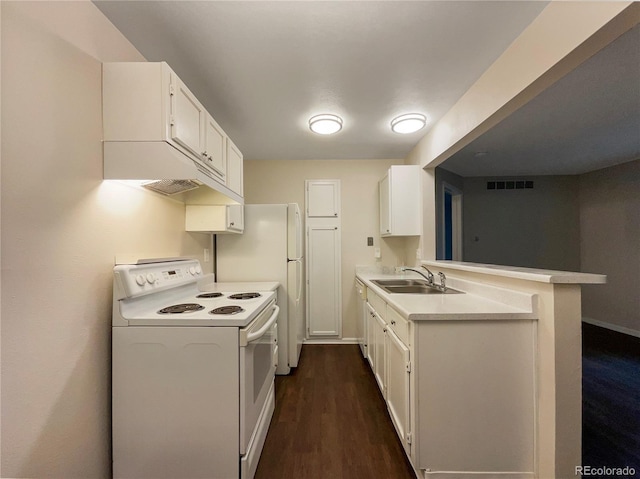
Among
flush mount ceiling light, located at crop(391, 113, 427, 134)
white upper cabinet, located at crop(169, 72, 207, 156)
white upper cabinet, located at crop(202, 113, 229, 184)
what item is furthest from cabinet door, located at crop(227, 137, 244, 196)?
flush mount ceiling light, located at crop(391, 113, 427, 134)

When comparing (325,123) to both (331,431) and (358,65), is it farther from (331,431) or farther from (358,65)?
(331,431)

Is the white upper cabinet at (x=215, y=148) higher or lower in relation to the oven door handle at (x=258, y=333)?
higher

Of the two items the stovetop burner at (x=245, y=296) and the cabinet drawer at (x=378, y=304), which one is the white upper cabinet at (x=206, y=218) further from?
the cabinet drawer at (x=378, y=304)

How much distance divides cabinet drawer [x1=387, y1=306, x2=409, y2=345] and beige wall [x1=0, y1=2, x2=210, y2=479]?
156 centimetres

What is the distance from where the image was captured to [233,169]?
213cm

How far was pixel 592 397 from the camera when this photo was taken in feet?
6.62

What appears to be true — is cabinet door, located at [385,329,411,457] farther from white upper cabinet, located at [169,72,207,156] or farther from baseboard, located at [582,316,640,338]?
baseboard, located at [582,316,640,338]

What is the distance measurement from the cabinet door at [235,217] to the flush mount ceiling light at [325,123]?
3.37 ft

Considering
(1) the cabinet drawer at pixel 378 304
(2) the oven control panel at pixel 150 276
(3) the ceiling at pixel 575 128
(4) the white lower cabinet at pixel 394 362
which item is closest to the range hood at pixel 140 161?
(2) the oven control panel at pixel 150 276

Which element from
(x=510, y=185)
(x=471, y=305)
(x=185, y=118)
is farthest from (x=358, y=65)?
(x=510, y=185)

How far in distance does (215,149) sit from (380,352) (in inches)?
78.4

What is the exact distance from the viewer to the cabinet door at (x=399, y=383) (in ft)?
4.45

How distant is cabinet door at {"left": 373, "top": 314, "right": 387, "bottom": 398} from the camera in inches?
73.4

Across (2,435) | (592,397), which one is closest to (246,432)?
(2,435)
